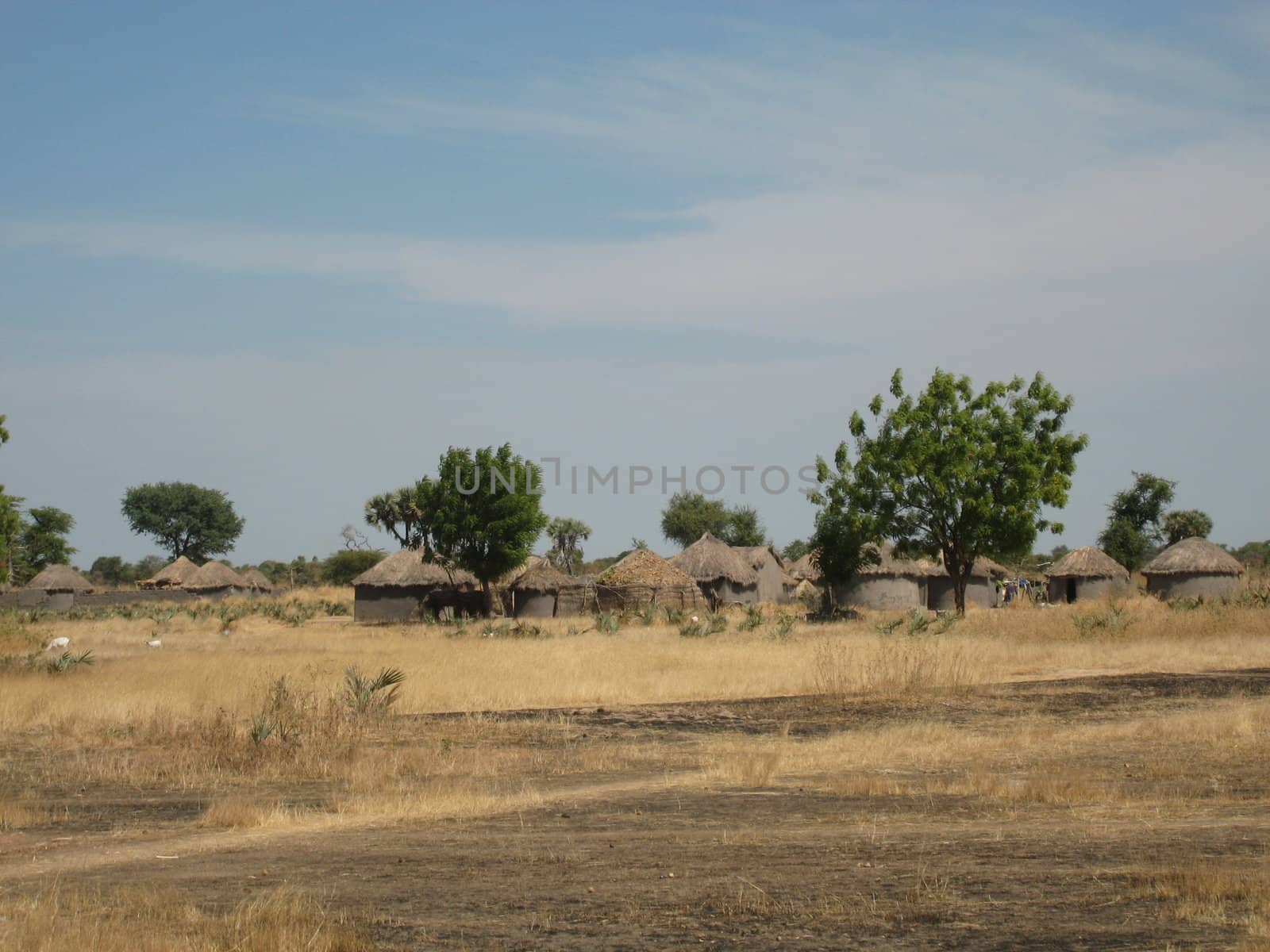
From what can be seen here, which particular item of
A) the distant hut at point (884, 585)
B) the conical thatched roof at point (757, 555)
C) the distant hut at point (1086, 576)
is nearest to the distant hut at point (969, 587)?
the distant hut at point (884, 585)

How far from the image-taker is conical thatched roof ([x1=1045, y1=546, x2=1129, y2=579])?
2291 inches

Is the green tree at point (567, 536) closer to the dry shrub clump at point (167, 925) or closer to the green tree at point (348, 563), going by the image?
the green tree at point (348, 563)

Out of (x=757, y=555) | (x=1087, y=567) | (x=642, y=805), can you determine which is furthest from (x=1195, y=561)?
(x=642, y=805)

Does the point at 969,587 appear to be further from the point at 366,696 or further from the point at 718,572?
the point at 366,696

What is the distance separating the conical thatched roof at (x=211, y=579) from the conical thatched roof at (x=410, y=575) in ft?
77.6

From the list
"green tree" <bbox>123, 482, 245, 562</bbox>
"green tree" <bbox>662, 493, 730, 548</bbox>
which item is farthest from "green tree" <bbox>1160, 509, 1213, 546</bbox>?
"green tree" <bbox>123, 482, 245, 562</bbox>

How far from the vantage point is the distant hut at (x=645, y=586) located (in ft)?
171

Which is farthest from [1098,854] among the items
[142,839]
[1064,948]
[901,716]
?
[901,716]

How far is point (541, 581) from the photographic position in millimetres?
53781

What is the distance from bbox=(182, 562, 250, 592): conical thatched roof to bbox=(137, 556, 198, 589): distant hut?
491mm

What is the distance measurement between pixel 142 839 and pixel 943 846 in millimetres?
6383

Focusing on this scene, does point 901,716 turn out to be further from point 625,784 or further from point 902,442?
point 902,442

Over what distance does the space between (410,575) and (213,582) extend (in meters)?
26.5

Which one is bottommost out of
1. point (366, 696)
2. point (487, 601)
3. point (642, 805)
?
point (642, 805)
